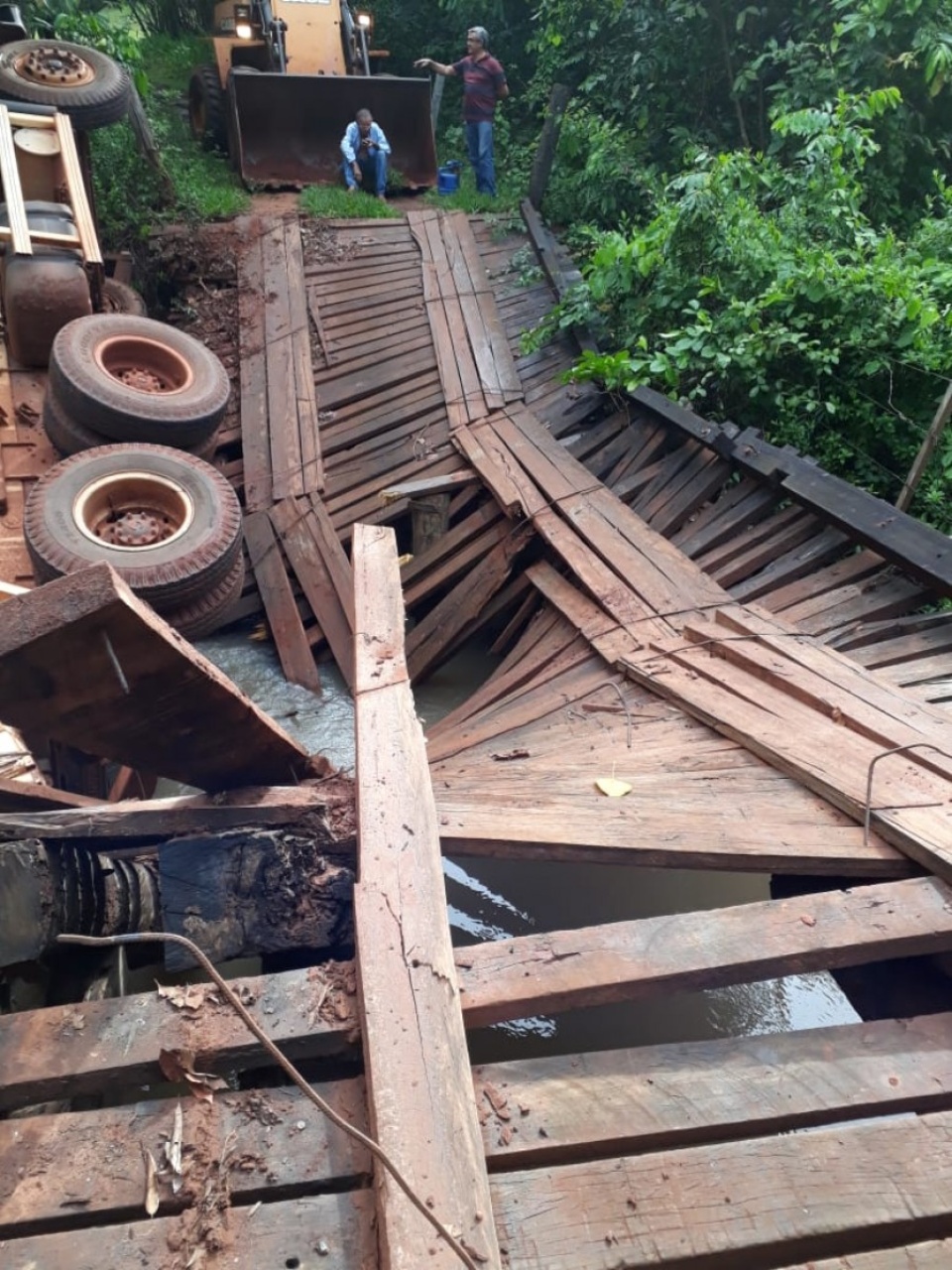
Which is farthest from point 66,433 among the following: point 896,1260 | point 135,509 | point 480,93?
point 480,93

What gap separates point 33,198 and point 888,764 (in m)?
7.63

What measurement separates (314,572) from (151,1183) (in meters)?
4.94

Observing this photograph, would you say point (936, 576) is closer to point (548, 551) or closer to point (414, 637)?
point (548, 551)

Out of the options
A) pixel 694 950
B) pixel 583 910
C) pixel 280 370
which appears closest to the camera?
pixel 694 950

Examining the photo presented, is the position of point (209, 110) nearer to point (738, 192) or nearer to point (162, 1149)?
point (738, 192)

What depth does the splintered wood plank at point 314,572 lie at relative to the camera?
5.95 metres

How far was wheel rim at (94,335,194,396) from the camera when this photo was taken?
6.11 meters

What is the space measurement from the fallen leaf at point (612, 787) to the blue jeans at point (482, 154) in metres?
9.95

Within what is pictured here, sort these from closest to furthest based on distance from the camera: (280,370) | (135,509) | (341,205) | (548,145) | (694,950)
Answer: (694,950) < (135,509) < (280,370) < (548,145) < (341,205)

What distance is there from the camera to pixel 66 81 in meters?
7.52

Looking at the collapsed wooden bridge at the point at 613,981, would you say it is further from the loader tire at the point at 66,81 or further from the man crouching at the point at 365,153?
the man crouching at the point at 365,153

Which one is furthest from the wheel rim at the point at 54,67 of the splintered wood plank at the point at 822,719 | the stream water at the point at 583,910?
the splintered wood plank at the point at 822,719

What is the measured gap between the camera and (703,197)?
6.19 metres

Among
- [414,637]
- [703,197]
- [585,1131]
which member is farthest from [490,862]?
[703,197]
